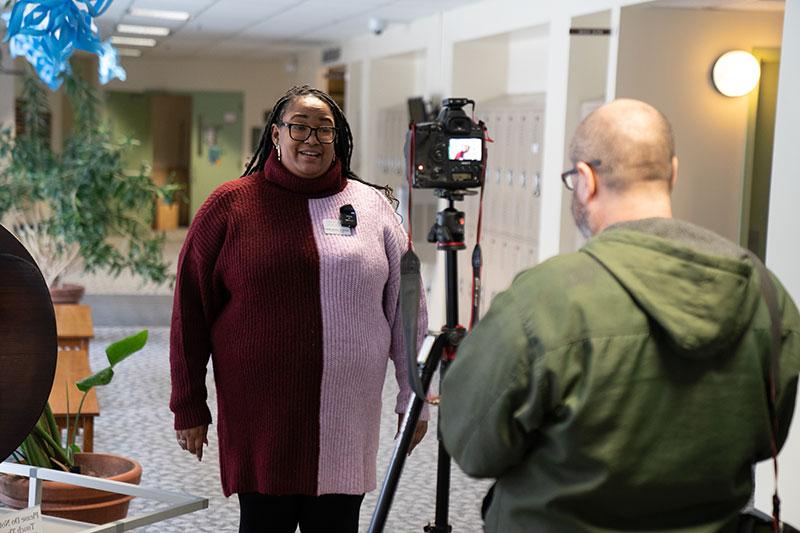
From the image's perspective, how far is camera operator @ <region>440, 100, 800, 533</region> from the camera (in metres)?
1.50

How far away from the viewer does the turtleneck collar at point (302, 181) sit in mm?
2459

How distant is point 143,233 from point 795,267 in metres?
5.23

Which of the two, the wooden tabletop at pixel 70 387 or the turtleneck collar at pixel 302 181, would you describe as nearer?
the turtleneck collar at pixel 302 181

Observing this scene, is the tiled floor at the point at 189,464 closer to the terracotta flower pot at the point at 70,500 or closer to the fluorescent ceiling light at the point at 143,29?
the terracotta flower pot at the point at 70,500

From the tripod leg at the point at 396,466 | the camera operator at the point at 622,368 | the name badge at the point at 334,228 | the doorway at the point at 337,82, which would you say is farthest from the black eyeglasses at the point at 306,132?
the doorway at the point at 337,82

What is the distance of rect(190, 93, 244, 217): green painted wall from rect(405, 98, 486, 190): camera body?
15.3 m

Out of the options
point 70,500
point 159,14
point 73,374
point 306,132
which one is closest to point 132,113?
point 159,14

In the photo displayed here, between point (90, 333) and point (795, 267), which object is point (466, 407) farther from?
point (90, 333)

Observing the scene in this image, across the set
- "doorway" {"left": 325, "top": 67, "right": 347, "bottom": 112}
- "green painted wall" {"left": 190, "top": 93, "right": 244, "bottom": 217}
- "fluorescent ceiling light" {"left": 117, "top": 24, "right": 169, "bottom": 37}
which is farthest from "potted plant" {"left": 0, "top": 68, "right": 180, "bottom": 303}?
"green painted wall" {"left": 190, "top": 93, "right": 244, "bottom": 217}

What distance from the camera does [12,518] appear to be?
7.68 feet

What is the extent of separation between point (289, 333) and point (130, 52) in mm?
14212

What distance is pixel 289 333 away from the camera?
2375 millimetres

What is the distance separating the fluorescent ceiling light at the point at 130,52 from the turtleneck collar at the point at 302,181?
1339 cm

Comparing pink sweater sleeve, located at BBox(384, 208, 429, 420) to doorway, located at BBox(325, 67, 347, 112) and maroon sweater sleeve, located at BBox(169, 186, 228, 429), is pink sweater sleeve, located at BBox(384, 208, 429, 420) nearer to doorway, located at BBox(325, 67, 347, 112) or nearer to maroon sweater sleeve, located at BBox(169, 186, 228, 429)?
maroon sweater sleeve, located at BBox(169, 186, 228, 429)
